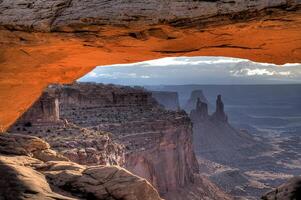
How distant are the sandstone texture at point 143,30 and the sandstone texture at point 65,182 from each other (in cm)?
269

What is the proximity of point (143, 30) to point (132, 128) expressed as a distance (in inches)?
1446

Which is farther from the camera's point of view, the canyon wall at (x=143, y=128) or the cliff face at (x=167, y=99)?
the cliff face at (x=167, y=99)

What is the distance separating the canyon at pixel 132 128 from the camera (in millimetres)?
29891

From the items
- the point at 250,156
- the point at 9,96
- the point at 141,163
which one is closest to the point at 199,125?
the point at 250,156

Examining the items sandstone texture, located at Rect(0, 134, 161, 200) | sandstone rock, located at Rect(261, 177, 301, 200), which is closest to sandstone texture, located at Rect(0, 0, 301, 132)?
sandstone texture, located at Rect(0, 134, 161, 200)

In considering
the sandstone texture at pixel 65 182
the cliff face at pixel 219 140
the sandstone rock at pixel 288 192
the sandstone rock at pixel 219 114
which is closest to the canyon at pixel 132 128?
the sandstone texture at pixel 65 182

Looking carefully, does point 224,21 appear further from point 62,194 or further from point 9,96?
point 9,96

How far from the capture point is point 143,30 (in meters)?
8.16

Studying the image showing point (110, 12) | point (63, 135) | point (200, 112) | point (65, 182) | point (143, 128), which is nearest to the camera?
point (110, 12)

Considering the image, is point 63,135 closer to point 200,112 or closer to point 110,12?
point 110,12

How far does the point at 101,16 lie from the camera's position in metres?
8.02

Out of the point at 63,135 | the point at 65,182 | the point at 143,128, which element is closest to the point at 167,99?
the point at 143,128

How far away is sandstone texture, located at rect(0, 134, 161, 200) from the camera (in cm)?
907

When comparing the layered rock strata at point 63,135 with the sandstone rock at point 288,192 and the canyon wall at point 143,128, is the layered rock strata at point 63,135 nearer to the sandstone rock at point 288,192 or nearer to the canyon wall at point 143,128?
the canyon wall at point 143,128
